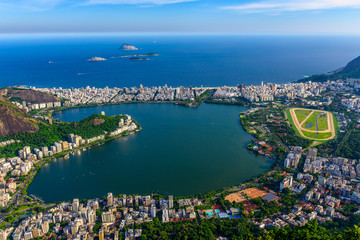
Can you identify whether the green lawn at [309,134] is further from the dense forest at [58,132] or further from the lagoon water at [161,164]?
the dense forest at [58,132]

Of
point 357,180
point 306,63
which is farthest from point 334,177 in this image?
point 306,63

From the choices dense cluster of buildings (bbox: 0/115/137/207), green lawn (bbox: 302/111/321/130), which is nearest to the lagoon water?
dense cluster of buildings (bbox: 0/115/137/207)

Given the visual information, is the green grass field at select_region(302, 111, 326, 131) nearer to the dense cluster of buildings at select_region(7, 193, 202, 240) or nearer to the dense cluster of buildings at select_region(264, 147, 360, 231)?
the dense cluster of buildings at select_region(264, 147, 360, 231)

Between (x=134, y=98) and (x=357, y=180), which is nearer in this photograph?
(x=357, y=180)

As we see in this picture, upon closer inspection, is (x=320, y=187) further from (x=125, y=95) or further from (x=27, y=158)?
(x=125, y=95)

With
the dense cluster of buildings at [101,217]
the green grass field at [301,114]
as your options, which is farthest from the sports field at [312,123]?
the dense cluster of buildings at [101,217]

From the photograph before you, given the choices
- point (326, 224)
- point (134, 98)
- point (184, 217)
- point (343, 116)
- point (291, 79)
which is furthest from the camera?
point (291, 79)

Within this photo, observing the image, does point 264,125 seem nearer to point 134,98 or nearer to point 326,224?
point 326,224

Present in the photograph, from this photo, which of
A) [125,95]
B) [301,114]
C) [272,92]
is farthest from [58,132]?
[272,92]
